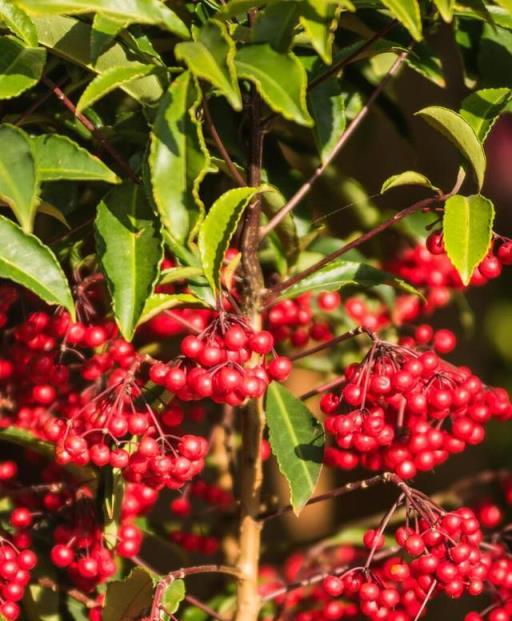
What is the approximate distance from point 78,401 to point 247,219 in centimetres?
37

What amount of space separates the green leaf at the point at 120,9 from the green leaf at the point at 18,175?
149 mm

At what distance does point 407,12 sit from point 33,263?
16.5 inches

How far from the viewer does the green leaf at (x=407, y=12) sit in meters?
0.92

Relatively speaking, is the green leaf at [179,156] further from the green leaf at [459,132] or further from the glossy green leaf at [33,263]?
the green leaf at [459,132]

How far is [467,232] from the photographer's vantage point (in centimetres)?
103

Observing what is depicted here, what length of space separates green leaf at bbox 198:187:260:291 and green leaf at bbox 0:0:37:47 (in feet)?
0.78

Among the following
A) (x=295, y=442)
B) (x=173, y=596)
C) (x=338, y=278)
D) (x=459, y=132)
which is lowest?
(x=173, y=596)

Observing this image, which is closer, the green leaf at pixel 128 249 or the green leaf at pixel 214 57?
the green leaf at pixel 214 57

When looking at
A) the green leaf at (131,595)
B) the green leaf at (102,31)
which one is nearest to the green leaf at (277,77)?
the green leaf at (102,31)

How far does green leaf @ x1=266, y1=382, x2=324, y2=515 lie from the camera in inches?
44.9

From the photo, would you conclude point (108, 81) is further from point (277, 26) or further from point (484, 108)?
point (484, 108)

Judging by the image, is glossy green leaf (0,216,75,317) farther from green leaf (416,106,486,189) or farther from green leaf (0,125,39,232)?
green leaf (416,106,486,189)

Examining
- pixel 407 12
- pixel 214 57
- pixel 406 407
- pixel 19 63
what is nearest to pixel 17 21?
pixel 19 63

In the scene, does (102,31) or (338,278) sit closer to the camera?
(102,31)
